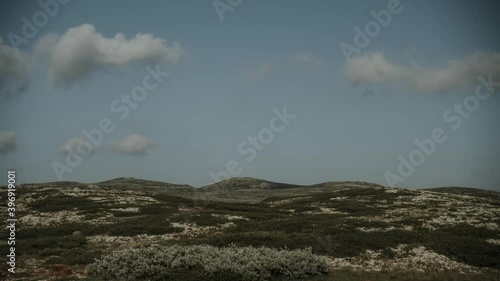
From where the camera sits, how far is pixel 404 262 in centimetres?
2816

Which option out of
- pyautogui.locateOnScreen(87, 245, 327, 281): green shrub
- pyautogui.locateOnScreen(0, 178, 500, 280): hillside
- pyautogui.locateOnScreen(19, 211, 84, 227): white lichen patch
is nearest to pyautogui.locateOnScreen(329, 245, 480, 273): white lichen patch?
pyautogui.locateOnScreen(0, 178, 500, 280): hillside

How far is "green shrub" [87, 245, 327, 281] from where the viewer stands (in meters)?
22.5

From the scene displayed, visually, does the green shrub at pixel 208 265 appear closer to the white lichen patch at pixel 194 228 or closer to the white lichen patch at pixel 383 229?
the white lichen patch at pixel 194 228

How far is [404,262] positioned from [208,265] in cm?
1468

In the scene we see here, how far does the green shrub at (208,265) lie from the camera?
73.8 ft

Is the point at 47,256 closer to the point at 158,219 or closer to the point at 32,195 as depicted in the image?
the point at 158,219

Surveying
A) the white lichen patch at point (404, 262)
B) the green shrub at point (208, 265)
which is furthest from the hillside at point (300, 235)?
the green shrub at point (208, 265)

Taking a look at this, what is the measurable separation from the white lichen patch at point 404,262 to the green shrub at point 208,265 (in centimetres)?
363

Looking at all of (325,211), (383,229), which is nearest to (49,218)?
(325,211)

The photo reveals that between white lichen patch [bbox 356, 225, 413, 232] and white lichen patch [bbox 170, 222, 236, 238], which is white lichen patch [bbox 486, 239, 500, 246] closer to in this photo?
white lichen patch [bbox 356, 225, 413, 232]

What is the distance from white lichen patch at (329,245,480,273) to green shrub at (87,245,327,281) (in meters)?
3.63

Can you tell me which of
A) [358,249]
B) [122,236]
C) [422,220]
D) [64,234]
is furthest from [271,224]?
[64,234]

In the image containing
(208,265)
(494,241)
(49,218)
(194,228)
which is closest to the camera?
(208,265)

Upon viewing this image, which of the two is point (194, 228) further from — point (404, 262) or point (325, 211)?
point (325, 211)
